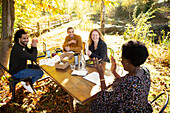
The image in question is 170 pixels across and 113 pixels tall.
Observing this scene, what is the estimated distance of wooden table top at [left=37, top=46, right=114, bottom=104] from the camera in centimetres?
144

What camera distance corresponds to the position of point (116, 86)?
1.28 meters

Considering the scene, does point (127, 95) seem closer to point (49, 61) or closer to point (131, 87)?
point (131, 87)

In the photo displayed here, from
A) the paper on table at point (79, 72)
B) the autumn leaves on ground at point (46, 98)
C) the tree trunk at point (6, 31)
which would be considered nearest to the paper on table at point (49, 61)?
the paper on table at point (79, 72)

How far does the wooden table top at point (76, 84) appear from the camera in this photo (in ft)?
4.73

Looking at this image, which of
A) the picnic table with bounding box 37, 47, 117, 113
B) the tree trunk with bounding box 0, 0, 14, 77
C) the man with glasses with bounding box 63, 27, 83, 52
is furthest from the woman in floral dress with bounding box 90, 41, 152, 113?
the tree trunk with bounding box 0, 0, 14, 77

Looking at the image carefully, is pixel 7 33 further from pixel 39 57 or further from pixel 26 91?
pixel 26 91

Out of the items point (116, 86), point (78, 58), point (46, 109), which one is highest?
point (78, 58)

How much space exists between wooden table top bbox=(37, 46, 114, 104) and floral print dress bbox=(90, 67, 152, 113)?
7.6 inches

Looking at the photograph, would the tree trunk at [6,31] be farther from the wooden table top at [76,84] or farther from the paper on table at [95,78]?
the paper on table at [95,78]

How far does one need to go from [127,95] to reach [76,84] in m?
0.72

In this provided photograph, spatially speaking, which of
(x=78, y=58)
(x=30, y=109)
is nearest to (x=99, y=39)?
(x=78, y=58)

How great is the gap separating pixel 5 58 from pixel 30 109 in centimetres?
160

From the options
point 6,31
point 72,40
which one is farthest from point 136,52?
point 6,31

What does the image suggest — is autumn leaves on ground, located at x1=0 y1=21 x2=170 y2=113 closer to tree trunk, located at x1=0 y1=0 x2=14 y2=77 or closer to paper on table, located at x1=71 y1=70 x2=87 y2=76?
tree trunk, located at x1=0 y1=0 x2=14 y2=77
